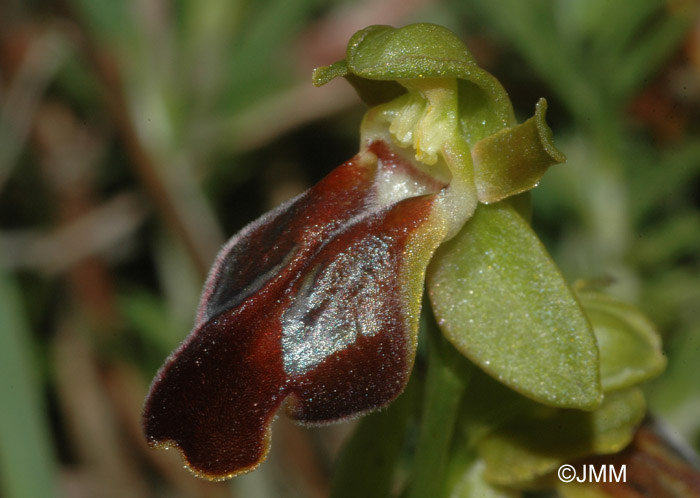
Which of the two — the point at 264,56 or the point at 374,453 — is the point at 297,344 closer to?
the point at 374,453

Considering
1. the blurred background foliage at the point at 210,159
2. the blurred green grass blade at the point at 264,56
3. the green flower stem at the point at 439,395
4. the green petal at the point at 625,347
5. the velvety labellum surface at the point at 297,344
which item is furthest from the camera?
the blurred green grass blade at the point at 264,56

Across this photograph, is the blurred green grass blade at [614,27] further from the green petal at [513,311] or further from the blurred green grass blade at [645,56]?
the green petal at [513,311]

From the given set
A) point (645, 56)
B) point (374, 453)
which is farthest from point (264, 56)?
point (374, 453)

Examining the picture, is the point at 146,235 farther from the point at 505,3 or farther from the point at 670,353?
the point at 670,353

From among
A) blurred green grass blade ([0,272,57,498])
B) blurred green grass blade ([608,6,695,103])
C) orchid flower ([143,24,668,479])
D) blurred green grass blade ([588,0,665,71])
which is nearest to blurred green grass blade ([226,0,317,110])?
blurred green grass blade ([588,0,665,71])

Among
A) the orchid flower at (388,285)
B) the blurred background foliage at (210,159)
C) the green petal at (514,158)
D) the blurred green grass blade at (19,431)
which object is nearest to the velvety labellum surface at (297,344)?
the orchid flower at (388,285)

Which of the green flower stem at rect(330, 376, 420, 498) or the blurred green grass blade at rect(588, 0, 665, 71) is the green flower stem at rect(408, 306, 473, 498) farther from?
the blurred green grass blade at rect(588, 0, 665, 71)

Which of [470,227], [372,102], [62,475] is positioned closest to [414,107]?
[372,102]

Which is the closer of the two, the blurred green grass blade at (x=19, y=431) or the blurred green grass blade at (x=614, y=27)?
the blurred green grass blade at (x=19, y=431)
